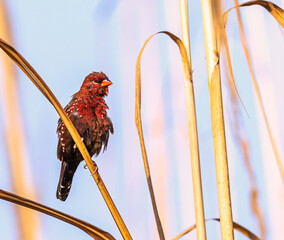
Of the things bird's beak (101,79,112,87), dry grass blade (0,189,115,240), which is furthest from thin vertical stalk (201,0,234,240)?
bird's beak (101,79,112,87)

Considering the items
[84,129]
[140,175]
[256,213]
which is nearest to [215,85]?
[256,213]

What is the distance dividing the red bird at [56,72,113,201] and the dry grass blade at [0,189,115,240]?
1.97 metres

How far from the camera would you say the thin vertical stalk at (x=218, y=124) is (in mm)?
1187

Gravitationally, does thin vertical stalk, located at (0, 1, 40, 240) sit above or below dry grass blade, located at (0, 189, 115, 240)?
above

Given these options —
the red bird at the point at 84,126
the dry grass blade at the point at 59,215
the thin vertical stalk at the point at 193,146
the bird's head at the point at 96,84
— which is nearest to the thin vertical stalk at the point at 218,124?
the thin vertical stalk at the point at 193,146

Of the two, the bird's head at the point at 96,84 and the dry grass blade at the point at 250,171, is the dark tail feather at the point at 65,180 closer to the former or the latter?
the bird's head at the point at 96,84

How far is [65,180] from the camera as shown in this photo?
133 inches

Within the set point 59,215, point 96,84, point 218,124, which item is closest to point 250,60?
point 218,124

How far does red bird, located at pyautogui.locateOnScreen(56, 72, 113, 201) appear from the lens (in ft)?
10.3

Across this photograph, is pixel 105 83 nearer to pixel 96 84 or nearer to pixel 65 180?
pixel 96 84

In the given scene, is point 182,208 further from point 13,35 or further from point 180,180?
point 13,35

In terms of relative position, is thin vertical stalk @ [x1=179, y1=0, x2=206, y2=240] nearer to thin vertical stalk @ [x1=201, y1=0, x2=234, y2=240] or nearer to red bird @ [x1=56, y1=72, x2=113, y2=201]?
thin vertical stalk @ [x1=201, y1=0, x2=234, y2=240]

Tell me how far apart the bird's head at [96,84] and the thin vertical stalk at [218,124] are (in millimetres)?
2074

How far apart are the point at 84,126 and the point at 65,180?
21.0 inches
